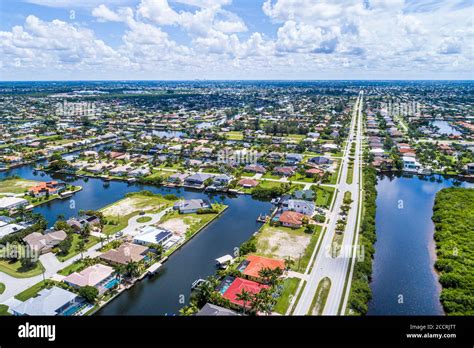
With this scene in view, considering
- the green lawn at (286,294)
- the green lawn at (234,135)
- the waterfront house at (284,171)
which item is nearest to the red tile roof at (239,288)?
the green lawn at (286,294)

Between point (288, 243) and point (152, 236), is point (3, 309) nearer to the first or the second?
point (152, 236)

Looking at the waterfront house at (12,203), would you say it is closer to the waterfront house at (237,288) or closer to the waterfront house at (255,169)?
the waterfront house at (237,288)

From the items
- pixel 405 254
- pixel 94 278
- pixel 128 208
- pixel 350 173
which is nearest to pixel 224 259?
pixel 94 278

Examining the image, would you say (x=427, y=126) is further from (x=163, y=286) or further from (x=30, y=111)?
(x=30, y=111)

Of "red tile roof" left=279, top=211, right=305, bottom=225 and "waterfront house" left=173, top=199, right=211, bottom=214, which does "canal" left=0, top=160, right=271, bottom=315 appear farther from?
"red tile roof" left=279, top=211, right=305, bottom=225
